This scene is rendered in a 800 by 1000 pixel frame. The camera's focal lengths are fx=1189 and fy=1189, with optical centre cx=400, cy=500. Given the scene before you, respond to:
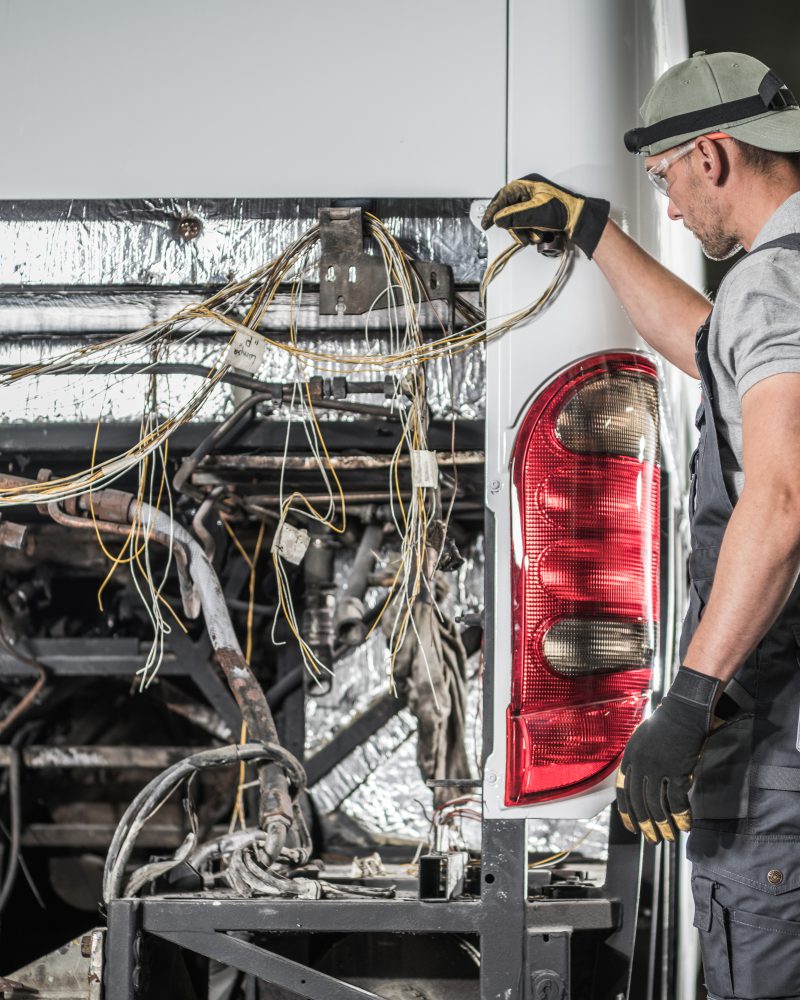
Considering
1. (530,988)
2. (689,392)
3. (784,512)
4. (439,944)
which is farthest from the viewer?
(689,392)

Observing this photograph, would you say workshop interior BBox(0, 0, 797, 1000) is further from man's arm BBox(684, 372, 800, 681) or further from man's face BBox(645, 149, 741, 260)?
man's arm BBox(684, 372, 800, 681)

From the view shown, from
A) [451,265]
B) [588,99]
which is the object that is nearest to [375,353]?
[451,265]

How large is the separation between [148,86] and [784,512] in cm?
136

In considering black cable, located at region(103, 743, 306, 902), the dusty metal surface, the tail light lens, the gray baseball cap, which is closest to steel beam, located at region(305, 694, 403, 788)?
black cable, located at region(103, 743, 306, 902)

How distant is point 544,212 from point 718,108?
37 cm

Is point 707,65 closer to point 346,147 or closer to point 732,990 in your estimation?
point 346,147

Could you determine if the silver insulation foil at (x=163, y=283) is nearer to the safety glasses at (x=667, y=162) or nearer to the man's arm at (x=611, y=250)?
the man's arm at (x=611, y=250)

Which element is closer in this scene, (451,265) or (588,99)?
(588,99)

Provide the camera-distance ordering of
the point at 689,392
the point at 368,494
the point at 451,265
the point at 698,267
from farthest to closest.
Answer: the point at 698,267 < the point at 689,392 < the point at 368,494 < the point at 451,265

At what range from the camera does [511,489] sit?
2.01 meters

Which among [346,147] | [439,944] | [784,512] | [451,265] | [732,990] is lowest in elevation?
[439,944]

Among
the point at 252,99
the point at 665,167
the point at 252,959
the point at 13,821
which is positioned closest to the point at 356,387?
the point at 252,99

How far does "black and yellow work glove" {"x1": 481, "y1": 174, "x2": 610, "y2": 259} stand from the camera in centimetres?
195

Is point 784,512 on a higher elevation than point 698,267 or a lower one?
lower
